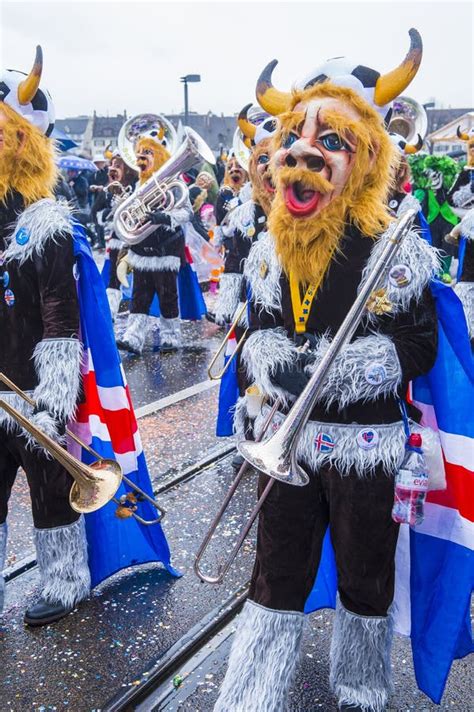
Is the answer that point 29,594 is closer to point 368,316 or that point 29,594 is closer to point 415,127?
point 368,316

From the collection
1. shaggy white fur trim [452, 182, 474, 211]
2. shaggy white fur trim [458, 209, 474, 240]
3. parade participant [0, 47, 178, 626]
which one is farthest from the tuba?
parade participant [0, 47, 178, 626]

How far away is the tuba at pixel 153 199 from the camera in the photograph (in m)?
7.38

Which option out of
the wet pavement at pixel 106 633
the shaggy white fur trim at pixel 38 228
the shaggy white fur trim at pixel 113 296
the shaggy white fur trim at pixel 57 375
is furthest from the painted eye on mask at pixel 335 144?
the shaggy white fur trim at pixel 113 296

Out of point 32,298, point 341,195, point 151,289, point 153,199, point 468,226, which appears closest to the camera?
point 341,195

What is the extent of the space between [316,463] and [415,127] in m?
6.74

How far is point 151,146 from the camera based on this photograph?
7742 mm

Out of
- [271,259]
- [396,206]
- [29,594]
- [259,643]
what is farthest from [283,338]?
[396,206]

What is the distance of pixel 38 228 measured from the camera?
2.96 meters

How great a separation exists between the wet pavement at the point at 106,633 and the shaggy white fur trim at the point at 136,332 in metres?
3.85

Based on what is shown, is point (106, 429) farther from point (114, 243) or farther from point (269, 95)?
point (114, 243)

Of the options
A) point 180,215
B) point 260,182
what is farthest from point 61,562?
point 180,215

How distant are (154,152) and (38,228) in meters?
5.07

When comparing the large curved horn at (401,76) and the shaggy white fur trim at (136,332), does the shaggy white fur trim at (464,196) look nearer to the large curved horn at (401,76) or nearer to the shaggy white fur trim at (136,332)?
the shaggy white fur trim at (136,332)

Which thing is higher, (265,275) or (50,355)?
(265,275)
